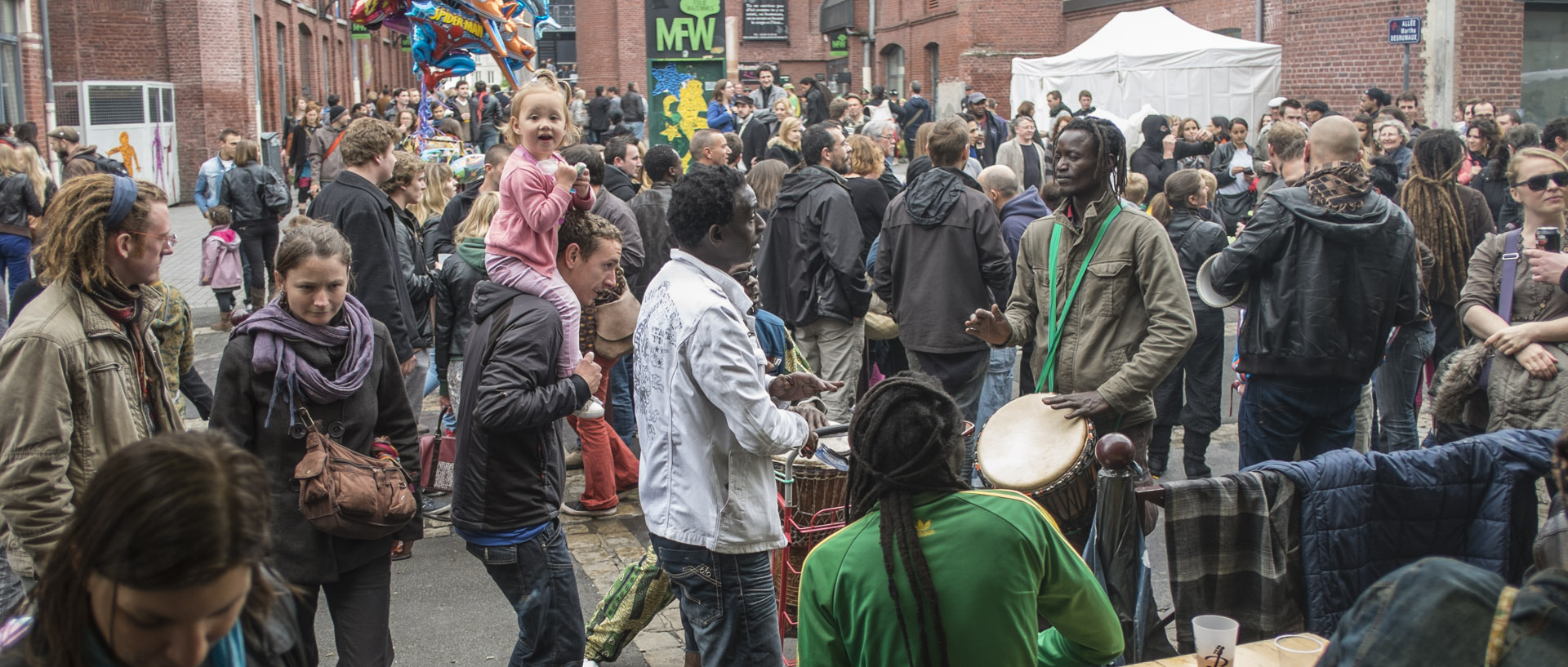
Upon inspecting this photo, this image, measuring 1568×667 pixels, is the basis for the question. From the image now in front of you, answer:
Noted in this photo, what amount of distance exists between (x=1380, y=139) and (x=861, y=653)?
1013 cm

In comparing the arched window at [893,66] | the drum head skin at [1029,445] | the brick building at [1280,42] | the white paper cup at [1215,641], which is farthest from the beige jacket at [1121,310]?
the arched window at [893,66]

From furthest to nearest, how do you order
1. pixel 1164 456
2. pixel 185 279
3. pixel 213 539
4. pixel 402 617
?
pixel 185 279
pixel 1164 456
pixel 402 617
pixel 213 539

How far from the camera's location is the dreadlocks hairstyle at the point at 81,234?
10.6 ft

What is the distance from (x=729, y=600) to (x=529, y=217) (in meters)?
1.58

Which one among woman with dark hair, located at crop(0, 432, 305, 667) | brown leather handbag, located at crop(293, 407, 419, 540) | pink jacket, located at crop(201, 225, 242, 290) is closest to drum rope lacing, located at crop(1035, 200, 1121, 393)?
brown leather handbag, located at crop(293, 407, 419, 540)

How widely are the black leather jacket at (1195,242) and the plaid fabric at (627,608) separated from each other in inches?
161

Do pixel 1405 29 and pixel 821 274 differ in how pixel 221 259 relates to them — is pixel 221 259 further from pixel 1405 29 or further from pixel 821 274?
pixel 1405 29

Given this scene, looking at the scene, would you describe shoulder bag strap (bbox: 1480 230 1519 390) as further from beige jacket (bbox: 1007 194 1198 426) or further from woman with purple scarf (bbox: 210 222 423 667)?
woman with purple scarf (bbox: 210 222 423 667)

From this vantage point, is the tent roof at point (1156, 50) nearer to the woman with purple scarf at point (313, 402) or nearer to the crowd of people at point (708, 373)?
the crowd of people at point (708, 373)

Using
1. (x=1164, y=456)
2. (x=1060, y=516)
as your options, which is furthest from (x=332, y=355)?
(x=1164, y=456)

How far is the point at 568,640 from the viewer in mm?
3916

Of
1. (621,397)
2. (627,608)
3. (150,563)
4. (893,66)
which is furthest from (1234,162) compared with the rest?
(893,66)

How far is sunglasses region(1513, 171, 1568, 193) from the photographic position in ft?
15.8

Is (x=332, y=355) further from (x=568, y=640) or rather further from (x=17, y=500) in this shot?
(x=568, y=640)
